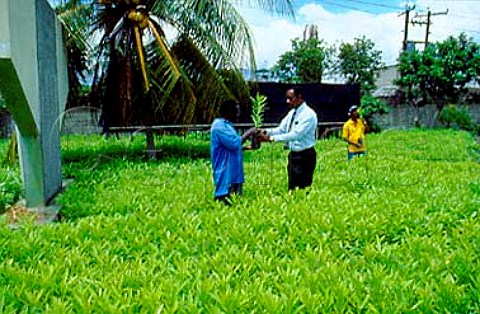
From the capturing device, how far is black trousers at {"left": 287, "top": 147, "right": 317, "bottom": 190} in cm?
592

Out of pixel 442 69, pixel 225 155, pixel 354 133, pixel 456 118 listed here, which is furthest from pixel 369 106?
pixel 225 155

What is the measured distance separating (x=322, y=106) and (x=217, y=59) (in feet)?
24.1

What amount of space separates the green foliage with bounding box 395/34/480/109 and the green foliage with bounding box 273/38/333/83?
3.39 m

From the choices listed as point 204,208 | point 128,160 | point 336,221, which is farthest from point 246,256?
Result: point 128,160

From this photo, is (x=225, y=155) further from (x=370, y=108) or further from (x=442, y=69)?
(x=442, y=69)

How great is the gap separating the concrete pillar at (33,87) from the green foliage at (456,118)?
17.4 meters

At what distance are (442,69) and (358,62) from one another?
471 centimetres

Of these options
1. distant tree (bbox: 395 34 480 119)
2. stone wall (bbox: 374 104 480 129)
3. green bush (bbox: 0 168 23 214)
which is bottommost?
stone wall (bbox: 374 104 480 129)

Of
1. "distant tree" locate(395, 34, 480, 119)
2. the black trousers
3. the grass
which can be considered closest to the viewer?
the grass

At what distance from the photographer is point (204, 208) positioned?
5.08 metres

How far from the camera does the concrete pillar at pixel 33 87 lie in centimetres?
486

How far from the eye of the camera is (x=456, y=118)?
20.9 meters

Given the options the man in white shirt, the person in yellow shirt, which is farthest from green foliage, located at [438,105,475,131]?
the man in white shirt

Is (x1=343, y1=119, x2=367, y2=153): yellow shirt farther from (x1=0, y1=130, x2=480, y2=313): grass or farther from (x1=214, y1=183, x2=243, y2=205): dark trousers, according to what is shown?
(x1=214, y1=183, x2=243, y2=205): dark trousers
